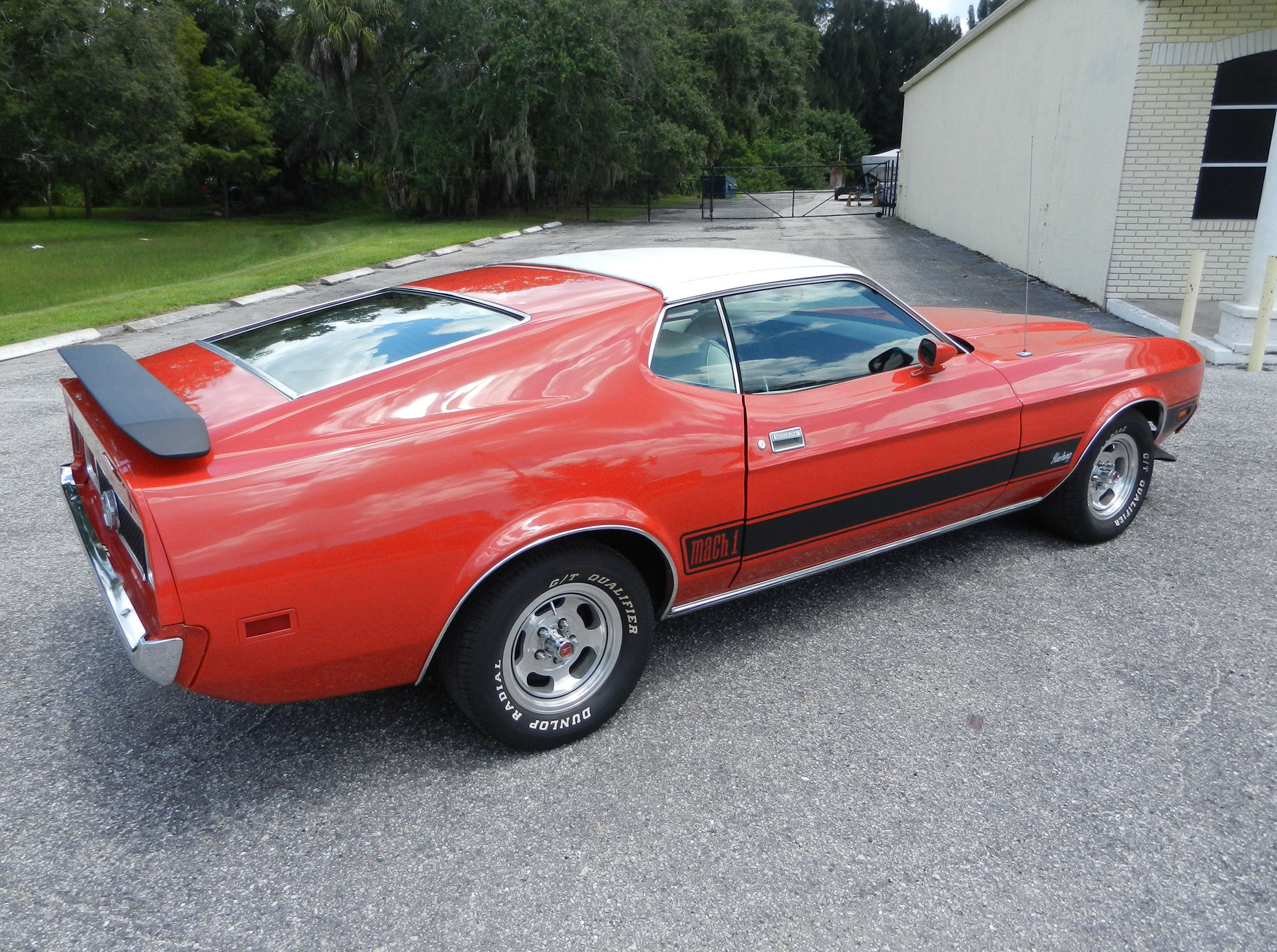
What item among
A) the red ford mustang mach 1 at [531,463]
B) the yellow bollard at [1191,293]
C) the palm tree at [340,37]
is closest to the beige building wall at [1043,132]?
the yellow bollard at [1191,293]

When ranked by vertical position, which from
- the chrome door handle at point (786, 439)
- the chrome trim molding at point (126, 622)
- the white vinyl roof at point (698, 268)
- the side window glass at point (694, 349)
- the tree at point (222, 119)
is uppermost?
the tree at point (222, 119)

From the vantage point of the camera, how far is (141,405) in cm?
262

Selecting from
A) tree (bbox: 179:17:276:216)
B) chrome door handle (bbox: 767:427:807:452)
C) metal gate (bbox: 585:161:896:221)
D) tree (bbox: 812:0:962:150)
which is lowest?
metal gate (bbox: 585:161:896:221)

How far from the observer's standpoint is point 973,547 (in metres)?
4.39

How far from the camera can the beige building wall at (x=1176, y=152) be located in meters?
10.3

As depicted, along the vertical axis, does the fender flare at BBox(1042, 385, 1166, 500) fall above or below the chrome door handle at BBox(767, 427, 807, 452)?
below

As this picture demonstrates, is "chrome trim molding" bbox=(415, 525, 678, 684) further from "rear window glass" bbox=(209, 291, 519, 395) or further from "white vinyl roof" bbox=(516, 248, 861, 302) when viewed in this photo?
"white vinyl roof" bbox=(516, 248, 861, 302)

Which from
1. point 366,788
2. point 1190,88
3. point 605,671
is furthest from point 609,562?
point 1190,88

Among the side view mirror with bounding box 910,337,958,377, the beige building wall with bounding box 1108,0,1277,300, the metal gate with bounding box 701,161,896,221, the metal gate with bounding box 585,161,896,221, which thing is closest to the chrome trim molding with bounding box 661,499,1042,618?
the side view mirror with bounding box 910,337,958,377

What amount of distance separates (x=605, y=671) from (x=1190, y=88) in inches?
431

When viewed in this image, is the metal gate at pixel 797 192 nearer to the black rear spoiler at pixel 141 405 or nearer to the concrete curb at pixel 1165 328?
the concrete curb at pixel 1165 328

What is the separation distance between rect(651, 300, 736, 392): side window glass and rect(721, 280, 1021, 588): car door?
0.06 meters

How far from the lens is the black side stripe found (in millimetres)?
3254

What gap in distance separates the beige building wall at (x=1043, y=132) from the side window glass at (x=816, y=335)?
424cm
